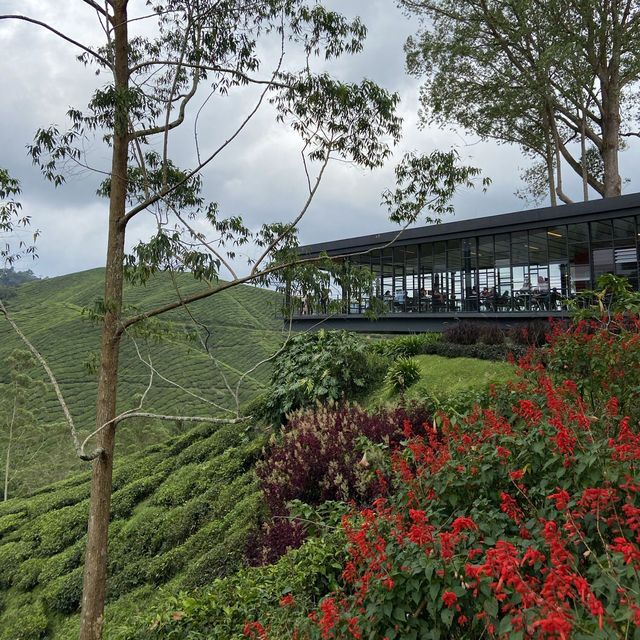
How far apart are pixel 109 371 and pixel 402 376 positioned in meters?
5.09

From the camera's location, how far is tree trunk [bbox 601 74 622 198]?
59.9 ft

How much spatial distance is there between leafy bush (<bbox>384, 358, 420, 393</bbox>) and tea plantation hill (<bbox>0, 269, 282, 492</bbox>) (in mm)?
25855

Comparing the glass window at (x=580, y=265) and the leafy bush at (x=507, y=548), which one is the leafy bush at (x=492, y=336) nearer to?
the leafy bush at (x=507, y=548)

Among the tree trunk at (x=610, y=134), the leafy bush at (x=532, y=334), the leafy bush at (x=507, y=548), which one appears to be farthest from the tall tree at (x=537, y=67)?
the leafy bush at (x=507, y=548)

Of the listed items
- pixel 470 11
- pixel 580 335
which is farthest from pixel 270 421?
pixel 470 11

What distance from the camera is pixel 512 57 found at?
63.0 feet

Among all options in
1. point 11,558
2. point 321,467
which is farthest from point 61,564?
point 321,467

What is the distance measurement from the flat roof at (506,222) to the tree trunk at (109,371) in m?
4.98

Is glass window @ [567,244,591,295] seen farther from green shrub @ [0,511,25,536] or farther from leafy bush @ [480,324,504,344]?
green shrub @ [0,511,25,536]

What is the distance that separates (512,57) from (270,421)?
59.9 feet

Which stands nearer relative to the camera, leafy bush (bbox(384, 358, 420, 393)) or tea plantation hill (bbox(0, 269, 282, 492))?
leafy bush (bbox(384, 358, 420, 393))

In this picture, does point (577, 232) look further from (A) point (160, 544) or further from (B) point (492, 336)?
(A) point (160, 544)

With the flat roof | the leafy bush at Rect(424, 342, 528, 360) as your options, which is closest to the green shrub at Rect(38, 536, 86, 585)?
the flat roof

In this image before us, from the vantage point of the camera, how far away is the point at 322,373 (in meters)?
9.12
